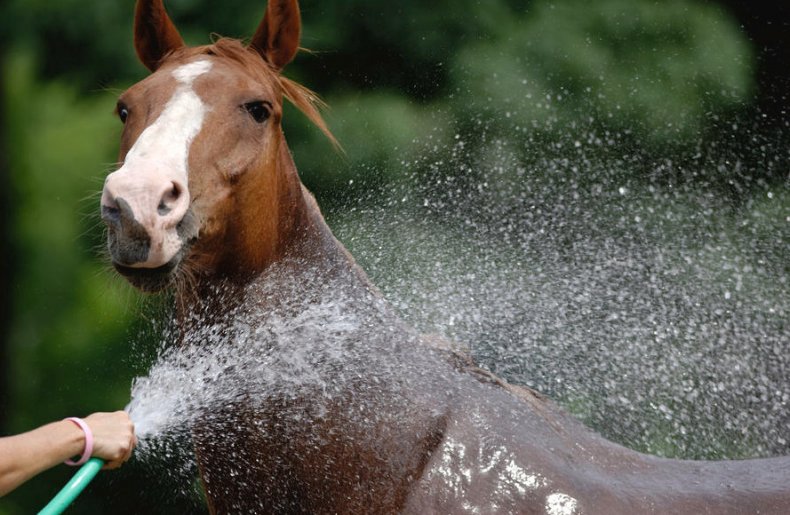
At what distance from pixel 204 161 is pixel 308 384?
21.8 inches

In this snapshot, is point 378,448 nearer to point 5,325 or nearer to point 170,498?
point 170,498

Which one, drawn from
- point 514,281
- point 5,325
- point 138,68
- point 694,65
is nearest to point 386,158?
point 514,281

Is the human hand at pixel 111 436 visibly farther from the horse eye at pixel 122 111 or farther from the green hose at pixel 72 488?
the horse eye at pixel 122 111

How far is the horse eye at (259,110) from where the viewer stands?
2.38 metres

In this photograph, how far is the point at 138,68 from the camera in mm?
5027

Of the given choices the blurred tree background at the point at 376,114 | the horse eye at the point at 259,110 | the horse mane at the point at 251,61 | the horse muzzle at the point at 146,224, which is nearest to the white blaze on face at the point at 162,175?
the horse muzzle at the point at 146,224

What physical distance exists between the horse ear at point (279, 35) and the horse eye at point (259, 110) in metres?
Result: 0.28

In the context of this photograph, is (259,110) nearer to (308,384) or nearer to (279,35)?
(279,35)

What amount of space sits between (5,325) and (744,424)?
3560mm

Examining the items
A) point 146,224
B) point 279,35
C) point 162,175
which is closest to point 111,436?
point 146,224

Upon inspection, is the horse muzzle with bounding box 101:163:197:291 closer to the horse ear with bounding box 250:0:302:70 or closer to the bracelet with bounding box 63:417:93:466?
the bracelet with bounding box 63:417:93:466

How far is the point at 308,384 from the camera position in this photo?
2.25 meters

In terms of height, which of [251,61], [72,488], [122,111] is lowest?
[72,488]


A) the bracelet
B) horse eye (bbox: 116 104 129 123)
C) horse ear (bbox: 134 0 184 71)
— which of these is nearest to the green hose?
the bracelet
